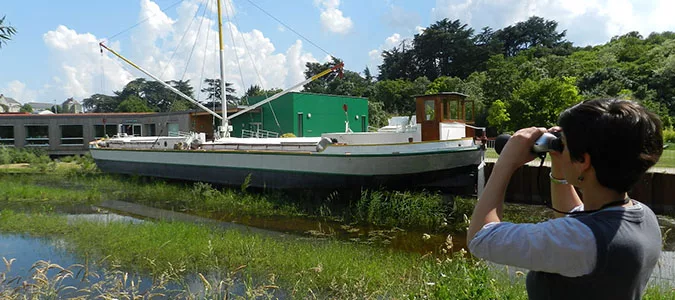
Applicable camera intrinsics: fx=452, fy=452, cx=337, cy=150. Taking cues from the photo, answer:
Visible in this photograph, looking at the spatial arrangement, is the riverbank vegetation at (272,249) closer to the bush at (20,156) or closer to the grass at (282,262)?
the grass at (282,262)

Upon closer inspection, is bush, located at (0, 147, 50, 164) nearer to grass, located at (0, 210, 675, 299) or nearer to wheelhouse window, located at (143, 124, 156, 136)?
wheelhouse window, located at (143, 124, 156, 136)

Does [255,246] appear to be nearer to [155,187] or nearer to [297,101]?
[155,187]

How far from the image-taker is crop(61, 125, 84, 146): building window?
31.7 m

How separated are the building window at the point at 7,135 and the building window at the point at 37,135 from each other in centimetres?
103

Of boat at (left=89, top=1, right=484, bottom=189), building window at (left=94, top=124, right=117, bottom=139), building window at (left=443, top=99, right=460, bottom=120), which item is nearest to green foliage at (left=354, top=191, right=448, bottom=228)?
boat at (left=89, top=1, right=484, bottom=189)

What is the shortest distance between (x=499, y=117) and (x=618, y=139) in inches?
1082

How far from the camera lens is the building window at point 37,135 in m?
31.5

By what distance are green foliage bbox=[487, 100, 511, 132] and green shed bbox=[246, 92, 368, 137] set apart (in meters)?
8.33

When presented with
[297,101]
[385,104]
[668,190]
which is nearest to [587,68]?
[385,104]

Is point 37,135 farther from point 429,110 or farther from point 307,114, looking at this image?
point 429,110

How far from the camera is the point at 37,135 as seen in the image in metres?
31.7

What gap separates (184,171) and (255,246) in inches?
459

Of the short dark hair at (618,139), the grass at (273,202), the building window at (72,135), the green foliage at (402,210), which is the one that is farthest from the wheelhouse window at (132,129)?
the short dark hair at (618,139)

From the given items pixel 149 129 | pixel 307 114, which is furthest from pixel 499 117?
pixel 149 129
